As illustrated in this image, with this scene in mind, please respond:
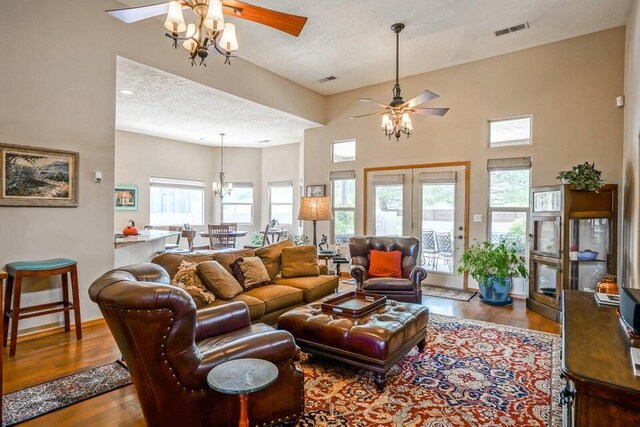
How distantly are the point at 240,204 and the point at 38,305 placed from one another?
6640mm

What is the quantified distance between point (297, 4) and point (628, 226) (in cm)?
470

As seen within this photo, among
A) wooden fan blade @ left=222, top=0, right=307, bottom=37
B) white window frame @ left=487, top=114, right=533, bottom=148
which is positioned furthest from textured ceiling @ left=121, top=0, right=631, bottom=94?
wooden fan blade @ left=222, top=0, right=307, bottom=37

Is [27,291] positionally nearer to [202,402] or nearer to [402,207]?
[202,402]

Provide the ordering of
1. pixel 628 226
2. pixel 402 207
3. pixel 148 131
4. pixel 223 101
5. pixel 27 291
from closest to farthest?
pixel 27 291 → pixel 628 226 → pixel 223 101 → pixel 402 207 → pixel 148 131

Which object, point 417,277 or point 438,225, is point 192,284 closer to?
point 417,277

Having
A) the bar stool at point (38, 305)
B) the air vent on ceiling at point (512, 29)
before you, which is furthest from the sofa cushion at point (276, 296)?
the air vent on ceiling at point (512, 29)

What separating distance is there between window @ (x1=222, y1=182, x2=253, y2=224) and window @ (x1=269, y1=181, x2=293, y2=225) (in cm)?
66

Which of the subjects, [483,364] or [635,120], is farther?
[635,120]

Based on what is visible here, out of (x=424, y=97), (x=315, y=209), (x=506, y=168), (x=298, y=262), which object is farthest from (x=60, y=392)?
(x=506, y=168)

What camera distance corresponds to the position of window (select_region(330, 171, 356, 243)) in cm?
703

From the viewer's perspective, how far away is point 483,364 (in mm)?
2977

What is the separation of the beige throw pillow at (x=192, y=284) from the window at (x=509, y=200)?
14.9 feet

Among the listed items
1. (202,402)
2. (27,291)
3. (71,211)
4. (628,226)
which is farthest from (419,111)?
(27,291)

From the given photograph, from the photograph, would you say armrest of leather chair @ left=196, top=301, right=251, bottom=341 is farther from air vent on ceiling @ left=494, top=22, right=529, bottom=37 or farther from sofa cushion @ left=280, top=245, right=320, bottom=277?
air vent on ceiling @ left=494, top=22, right=529, bottom=37
